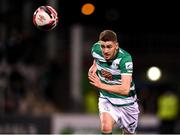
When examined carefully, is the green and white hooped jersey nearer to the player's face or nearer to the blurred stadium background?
the player's face

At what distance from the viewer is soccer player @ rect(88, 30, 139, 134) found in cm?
1130

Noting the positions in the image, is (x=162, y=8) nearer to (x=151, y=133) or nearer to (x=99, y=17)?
(x=99, y=17)

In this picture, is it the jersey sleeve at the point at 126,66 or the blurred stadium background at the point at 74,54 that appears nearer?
the jersey sleeve at the point at 126,66

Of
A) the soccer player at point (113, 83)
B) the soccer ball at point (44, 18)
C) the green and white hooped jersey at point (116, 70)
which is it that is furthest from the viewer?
the soccer ball at point (44, 18)

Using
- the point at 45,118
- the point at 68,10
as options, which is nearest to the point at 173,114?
the point at 45,118

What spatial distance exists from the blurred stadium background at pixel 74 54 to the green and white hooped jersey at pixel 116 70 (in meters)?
9.52

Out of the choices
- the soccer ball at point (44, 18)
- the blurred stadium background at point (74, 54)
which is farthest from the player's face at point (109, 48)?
the blurred stadium background at point (74, 54)

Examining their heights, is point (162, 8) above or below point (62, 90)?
above

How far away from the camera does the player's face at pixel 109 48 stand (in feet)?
36.7

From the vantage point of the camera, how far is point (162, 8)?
2636 cm

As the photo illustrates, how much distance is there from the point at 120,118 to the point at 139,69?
17.3 metres

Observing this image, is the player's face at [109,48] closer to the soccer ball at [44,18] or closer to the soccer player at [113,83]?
the soccer player at [113,83]

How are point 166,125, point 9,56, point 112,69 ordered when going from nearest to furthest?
point 112,69 → point 166,125 → point 9,56

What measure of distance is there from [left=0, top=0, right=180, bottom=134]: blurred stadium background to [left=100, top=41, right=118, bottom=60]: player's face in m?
9.98
